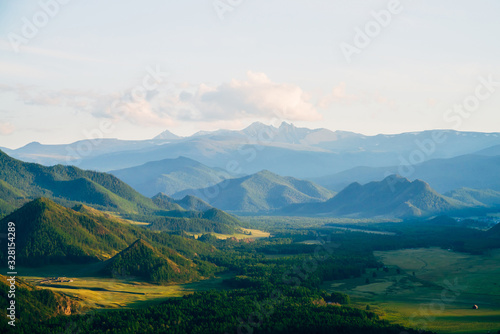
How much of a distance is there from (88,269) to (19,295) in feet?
196

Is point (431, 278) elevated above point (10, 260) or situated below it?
below

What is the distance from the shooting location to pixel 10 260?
191750 millimetres

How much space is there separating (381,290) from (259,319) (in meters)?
61.5

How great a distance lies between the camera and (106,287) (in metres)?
172

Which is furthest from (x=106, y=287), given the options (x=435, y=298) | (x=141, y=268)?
(x=435, y=298)

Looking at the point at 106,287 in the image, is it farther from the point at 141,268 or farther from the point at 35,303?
the point at 35,303

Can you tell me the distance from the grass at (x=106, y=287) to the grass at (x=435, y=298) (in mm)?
49473

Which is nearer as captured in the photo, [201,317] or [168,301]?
[201,317]

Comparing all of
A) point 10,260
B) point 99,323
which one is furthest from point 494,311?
point 10,260

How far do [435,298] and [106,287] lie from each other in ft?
337

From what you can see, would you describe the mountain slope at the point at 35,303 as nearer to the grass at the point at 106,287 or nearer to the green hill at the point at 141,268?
the grass at the point at 106,287

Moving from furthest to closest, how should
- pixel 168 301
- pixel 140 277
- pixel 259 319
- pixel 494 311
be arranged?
pixel 140 277 → pixel 168 301 → pixel 494 311 → pixel 259 319

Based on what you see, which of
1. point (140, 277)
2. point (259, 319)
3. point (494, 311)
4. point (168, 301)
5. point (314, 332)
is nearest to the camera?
point (314, 332)

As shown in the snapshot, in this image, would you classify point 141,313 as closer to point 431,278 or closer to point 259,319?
point 259,319
